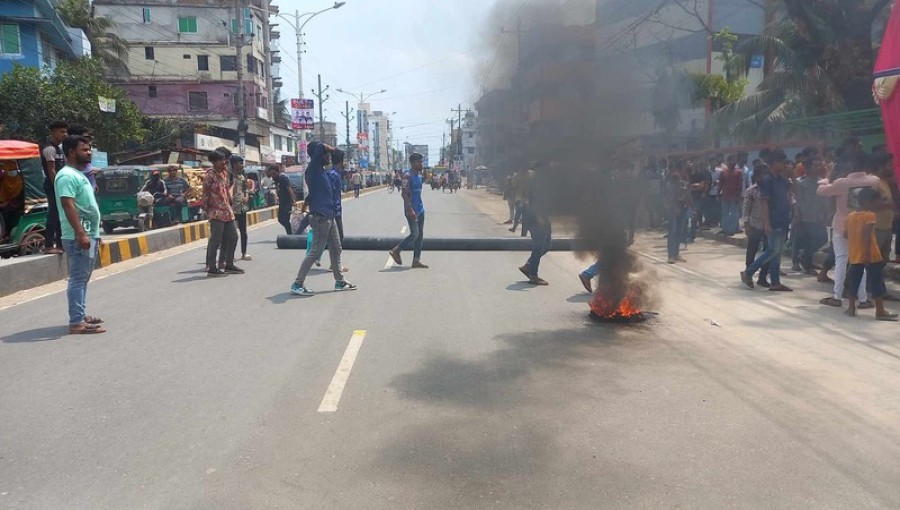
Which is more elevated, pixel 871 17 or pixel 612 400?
pixel 871 17

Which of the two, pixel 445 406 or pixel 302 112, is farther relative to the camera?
pixel 302 112

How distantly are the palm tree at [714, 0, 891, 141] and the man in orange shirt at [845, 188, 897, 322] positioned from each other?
264 inches

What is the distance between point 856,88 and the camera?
1305 cm

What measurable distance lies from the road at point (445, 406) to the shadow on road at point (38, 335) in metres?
0.03

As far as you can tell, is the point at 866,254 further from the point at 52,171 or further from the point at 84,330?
the point at 52,171

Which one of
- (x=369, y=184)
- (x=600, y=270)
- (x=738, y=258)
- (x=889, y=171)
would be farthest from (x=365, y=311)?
(x=369, y=184)

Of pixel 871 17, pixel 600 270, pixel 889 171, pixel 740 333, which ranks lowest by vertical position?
pixel 740 333

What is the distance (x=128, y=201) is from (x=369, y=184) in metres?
59.2

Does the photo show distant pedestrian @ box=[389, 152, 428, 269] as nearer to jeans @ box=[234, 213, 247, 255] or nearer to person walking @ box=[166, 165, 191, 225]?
jeans @ box=[234, 213, 247, 255]

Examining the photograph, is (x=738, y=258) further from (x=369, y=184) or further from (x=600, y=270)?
(x=369, y=184)

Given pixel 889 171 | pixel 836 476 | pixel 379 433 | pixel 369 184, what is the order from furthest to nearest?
1. pixel 369 184
2. pixel 889 171
3. pixel 379 433
4. pixel 836 476

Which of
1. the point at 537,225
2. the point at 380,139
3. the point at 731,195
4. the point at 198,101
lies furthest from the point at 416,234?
the point at 380,139

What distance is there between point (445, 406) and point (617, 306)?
3.08 meters

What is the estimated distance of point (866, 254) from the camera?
725 cm
